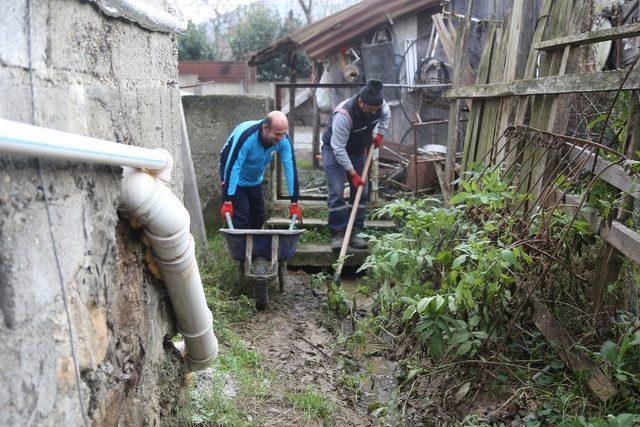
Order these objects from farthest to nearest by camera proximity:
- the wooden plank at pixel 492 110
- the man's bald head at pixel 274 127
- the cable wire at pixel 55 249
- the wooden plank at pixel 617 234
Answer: the man's bald head at pixel 274 127, the wooden plank at pixel 492 110, the wooden plank at pixel 617 234, the cable wire at pixel 55 249

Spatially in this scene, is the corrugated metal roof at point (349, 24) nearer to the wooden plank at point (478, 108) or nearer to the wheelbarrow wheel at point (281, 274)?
the wooden plank at point (478, 108)

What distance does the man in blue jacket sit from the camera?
5.70m

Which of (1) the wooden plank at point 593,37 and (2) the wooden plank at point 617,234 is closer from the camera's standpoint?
(2) the wooden plank at point 617,234

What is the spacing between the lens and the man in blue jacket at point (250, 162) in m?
5.70

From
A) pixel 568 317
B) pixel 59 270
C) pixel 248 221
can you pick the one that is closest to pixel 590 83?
pixel 568 317

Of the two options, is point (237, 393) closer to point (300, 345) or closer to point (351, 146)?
point (300, 345)

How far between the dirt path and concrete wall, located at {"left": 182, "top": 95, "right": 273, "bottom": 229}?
190cm

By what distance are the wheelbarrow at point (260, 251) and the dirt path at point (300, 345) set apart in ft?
1.07

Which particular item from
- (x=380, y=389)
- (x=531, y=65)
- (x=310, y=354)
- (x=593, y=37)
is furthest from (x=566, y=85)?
(x=310, y=354)

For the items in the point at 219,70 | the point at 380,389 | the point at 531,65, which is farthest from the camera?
the point at 219,70

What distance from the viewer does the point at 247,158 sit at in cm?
588

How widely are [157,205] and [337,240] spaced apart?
Result: 490cm

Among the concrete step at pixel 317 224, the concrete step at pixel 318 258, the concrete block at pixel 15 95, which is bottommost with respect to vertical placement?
the concrete step at pixel 318 258

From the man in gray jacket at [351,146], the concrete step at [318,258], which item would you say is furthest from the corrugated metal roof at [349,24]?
the concrete step at [318,258]
